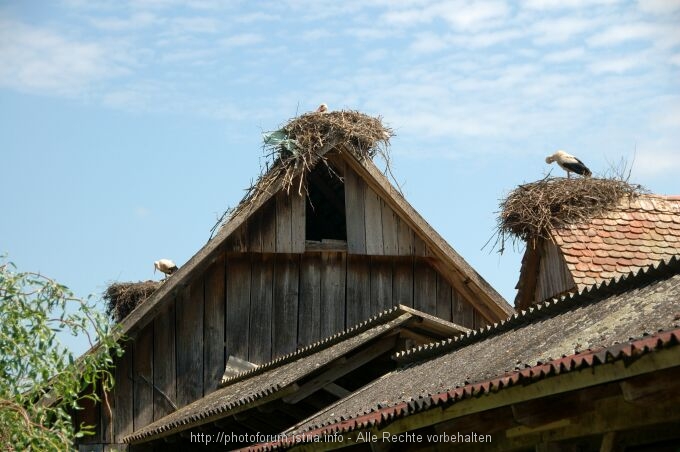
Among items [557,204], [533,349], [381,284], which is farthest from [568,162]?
[533,349]

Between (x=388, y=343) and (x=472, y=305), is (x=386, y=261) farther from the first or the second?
(x=388, y=343)

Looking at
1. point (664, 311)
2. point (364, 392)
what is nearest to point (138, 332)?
point (364, 392)

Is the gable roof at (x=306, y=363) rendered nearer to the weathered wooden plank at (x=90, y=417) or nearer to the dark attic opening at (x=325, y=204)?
the weathered wooden plank at (x=90, y=417)

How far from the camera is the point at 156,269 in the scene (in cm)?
2423

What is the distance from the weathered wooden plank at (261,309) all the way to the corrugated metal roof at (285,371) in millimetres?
1914

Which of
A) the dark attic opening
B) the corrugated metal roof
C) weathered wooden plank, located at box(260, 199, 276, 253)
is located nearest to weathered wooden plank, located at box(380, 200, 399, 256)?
the dark attic opening

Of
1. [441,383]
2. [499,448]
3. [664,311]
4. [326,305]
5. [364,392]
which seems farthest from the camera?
[326,305]

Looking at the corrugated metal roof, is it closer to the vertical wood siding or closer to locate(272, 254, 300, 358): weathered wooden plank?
the vertical wood siding

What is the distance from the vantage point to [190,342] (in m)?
15.7

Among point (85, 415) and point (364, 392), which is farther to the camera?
point (85, 415)

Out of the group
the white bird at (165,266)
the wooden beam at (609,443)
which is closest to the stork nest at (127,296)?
the white bird at (165,266)

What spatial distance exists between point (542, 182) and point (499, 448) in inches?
419

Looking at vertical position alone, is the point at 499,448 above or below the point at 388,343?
below

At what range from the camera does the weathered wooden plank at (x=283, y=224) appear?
16031mm
